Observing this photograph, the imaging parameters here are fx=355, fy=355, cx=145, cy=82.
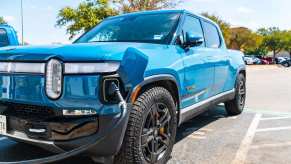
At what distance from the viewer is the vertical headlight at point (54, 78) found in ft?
9.23

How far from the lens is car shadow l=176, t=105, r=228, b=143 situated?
5.21m

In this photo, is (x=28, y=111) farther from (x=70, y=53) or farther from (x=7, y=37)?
(x=7, y=37)

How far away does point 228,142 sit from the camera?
4.75m

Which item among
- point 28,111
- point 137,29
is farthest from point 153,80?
point 137,29

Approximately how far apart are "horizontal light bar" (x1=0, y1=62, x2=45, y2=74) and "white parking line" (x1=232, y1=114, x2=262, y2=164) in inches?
90.5

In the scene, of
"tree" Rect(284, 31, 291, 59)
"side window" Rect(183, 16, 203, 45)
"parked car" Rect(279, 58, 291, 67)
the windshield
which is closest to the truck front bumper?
the windshield

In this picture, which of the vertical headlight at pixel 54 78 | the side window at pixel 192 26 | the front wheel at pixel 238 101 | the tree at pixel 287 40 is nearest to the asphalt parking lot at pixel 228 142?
the front wheel at pixel 238 101

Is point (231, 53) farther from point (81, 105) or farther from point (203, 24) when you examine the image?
point (81, 105)

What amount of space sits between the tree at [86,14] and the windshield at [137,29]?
1907 cm

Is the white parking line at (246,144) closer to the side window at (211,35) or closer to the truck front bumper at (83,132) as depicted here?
the side window at (211,35)

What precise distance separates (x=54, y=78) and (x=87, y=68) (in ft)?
0.92

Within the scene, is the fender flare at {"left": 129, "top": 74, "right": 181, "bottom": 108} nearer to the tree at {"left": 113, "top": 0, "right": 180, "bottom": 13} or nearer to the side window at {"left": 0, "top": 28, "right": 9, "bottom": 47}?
the side window at {"left": 0, "top": 28, "right": 9, "bottom": 47}

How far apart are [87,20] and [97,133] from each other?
2192cm

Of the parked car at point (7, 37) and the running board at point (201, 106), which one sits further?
the parked car at point (7, 37)
